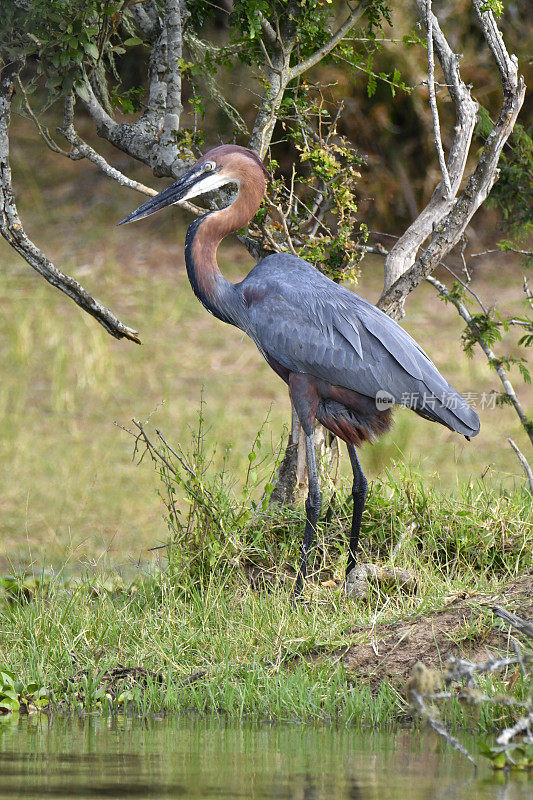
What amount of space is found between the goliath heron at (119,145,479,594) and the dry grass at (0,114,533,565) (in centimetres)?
207

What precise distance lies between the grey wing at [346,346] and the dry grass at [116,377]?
218cm

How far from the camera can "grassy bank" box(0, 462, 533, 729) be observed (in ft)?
15.4

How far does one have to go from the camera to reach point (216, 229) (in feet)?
20.5

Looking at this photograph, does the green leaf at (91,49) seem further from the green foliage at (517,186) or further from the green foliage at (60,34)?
the green foliage at (517,186)

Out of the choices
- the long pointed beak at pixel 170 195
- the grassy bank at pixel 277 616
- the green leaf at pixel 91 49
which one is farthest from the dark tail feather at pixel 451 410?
the green leaf at pixel 91 49

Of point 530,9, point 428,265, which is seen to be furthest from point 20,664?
point 530,9

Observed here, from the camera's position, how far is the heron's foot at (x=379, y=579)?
18.6 ft

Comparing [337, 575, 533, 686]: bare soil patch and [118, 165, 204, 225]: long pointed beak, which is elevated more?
[118, 165, 204, 225]: long pointed beak

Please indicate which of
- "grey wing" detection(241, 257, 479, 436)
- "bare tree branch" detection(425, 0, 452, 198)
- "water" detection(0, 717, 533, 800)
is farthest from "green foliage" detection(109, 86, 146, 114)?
"water" detection(0, 717, 533, 800)

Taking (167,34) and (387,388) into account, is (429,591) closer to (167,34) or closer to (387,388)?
(387,388)

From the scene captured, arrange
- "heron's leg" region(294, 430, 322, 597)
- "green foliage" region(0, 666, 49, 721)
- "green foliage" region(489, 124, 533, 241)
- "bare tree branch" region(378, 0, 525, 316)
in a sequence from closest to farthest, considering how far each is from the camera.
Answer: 1. "green foliage" region(0, 666, 49, 721)
2. "heron's leg" region(294, 430, 322, 597)
3. "bare tree branch" region(378, 0, 525, 316)
4. "green foliage" region(489, 124, 533, 241)

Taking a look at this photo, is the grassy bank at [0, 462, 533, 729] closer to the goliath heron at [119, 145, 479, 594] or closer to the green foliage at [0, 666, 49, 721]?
the green foliage at [0, 666, 49, 721]

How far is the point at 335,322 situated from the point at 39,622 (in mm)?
1968

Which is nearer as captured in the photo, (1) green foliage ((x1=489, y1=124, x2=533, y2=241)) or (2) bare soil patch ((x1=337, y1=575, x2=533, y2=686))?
(2) bare soil patch ((x1=337, y1=575, x2=533, y2=686))
